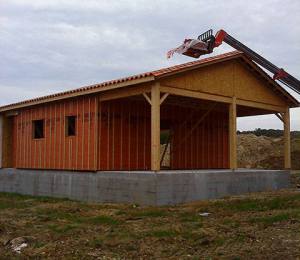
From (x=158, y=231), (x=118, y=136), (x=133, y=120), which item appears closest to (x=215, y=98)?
(x=133, y=120)

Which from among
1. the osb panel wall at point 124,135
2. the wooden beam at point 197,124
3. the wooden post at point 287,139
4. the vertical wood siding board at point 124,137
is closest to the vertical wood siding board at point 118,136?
the osb panel wall at point 124,135

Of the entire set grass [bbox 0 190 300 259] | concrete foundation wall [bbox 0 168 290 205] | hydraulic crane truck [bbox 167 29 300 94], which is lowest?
grass [bbox 0 190 300 259]

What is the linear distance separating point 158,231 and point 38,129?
38.5 ft

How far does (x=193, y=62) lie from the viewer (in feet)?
51.5

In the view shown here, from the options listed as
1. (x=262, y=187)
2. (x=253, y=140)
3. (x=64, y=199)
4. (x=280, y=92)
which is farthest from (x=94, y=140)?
(x=253, y=140)

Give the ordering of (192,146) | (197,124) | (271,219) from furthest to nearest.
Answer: (192,146), (197,124), (271,219)

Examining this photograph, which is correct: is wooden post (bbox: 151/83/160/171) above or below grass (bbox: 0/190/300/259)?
above

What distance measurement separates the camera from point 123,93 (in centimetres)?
1570

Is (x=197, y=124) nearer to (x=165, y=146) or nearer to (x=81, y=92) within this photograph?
(x=165, y=146)

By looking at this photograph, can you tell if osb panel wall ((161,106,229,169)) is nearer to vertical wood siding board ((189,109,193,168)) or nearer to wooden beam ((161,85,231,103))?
vertical wood siding board ((189,109,193,168))

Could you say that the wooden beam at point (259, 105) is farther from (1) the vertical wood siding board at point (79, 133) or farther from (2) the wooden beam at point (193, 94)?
(1) the vertical wood siding board at point (79, 133)

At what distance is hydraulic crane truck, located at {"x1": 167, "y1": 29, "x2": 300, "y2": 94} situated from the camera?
17.3 meters

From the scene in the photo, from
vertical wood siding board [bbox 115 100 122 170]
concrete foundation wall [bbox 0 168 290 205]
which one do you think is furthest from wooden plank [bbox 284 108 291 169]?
vertical wood siding board [bbox 115 100 122 170]

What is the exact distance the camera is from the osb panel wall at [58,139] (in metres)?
17.0
